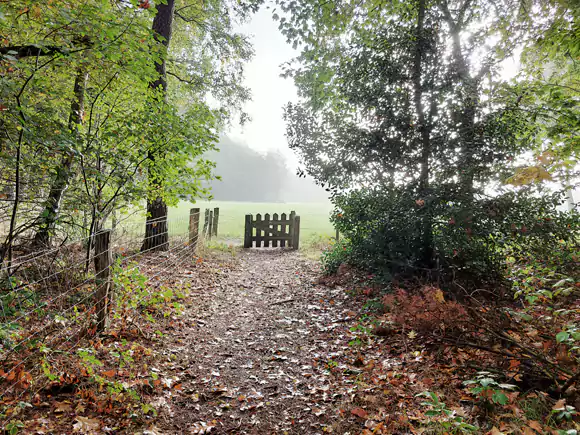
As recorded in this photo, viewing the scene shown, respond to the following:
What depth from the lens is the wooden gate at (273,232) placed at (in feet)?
44.2

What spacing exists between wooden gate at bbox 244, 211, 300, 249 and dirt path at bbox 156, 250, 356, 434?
6131mm

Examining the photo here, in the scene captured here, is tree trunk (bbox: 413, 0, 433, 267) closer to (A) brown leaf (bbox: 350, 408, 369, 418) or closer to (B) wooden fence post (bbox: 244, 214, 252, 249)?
(A) brown leaf (bbox: 350, 408, 369, 418)

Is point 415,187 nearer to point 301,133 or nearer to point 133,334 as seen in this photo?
point 301,133

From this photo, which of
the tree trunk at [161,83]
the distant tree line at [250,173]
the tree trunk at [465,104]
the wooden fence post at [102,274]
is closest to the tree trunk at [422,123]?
the tree trunk at [465,104]

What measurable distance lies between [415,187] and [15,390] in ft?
20.9

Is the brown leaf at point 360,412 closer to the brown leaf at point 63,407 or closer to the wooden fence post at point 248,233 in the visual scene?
the brown leaf at point 63,407

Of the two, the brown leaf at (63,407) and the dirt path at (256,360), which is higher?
the brown leaf at (63,407)

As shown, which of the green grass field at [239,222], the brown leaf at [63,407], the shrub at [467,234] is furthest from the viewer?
the green grass field at [239,222]

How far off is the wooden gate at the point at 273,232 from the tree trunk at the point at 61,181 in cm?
841

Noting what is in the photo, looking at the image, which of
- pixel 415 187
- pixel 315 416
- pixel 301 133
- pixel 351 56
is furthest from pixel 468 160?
pixel 315 416

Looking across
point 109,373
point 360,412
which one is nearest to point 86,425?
point 109,373

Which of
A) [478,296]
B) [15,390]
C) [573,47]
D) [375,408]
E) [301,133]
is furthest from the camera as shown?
[301,133]

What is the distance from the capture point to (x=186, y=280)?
22.3ft

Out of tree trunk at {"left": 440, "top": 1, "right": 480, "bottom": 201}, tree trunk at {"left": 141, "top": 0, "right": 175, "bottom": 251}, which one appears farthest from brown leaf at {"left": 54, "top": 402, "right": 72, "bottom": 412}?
tree trunk at {"left": 440, "top": 1, "right": 480, "bottom": 201}
